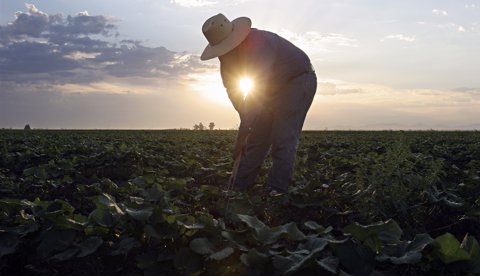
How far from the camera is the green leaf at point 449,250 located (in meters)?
2.54

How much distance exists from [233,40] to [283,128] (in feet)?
3.67

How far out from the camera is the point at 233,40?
525cm

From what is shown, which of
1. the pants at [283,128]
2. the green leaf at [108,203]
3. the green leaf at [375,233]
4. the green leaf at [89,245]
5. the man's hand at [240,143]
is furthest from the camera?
the pants at [283,128]

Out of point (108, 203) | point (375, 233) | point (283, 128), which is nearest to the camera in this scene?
point (375, 233)

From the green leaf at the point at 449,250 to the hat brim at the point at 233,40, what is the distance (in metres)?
3.13

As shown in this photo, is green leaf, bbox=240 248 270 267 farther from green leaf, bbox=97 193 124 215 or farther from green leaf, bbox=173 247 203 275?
green leaf, bbox=97 193 124 215

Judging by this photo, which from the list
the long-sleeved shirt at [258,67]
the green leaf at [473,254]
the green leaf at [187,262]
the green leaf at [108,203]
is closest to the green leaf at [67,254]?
the green leaf at [108,203]

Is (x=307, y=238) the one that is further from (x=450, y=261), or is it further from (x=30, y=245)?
(x=30, y=245)

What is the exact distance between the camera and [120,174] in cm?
803

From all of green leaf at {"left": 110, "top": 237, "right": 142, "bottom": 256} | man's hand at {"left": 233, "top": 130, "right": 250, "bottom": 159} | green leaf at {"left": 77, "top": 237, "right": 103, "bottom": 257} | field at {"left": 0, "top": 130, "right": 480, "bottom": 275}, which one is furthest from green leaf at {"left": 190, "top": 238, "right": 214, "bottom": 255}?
man's hand at {"left": 233, "top": 130, "right": 250, "bottom": 159}

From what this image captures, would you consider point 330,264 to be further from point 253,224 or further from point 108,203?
point 108,203

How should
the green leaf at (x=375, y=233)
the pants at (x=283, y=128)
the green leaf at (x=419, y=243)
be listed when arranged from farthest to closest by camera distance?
the pants at (x=283, y=128), the green leaf at (x=375, y=233), the green leaf at (x=419, y=243)

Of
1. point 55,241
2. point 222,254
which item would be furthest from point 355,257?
point 55,241

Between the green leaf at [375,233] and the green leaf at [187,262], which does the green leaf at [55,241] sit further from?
the green leaf at [375,233]
